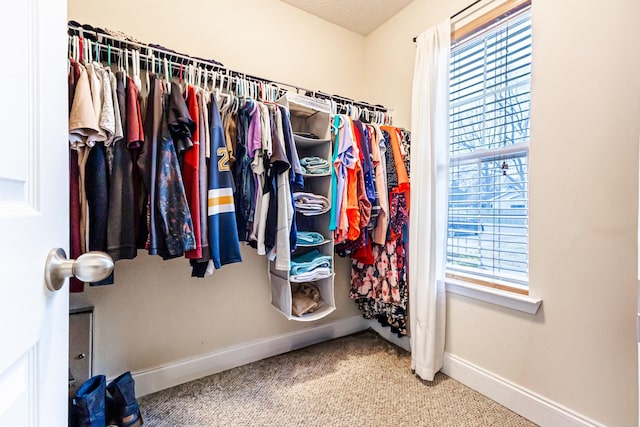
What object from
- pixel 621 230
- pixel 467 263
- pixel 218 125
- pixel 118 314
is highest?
pixel 218 125

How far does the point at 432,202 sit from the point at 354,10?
161 centimetres

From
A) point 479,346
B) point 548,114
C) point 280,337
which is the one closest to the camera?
point 548,114

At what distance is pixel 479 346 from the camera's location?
1678 millimetres

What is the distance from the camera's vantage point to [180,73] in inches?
58.3

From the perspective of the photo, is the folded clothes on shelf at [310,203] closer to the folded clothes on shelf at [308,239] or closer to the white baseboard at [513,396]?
the folded clothes on shelf at [308,239]

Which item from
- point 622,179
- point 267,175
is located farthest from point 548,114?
point 267,175

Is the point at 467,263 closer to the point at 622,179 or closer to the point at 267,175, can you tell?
the point at 622,179

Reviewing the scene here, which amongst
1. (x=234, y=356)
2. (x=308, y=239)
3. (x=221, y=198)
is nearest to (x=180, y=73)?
(x=221, y=198)

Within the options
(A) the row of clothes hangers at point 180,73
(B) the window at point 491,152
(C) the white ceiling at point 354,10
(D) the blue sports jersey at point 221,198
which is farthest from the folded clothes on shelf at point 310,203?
(C) the white ceiling at point 354,10

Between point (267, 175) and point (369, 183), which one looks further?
point (369, 183)

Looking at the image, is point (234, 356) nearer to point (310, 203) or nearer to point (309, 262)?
point (309, 262)

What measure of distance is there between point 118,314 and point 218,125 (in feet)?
3.85

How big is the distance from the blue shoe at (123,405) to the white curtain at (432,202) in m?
1.56

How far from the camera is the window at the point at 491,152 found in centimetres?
155
